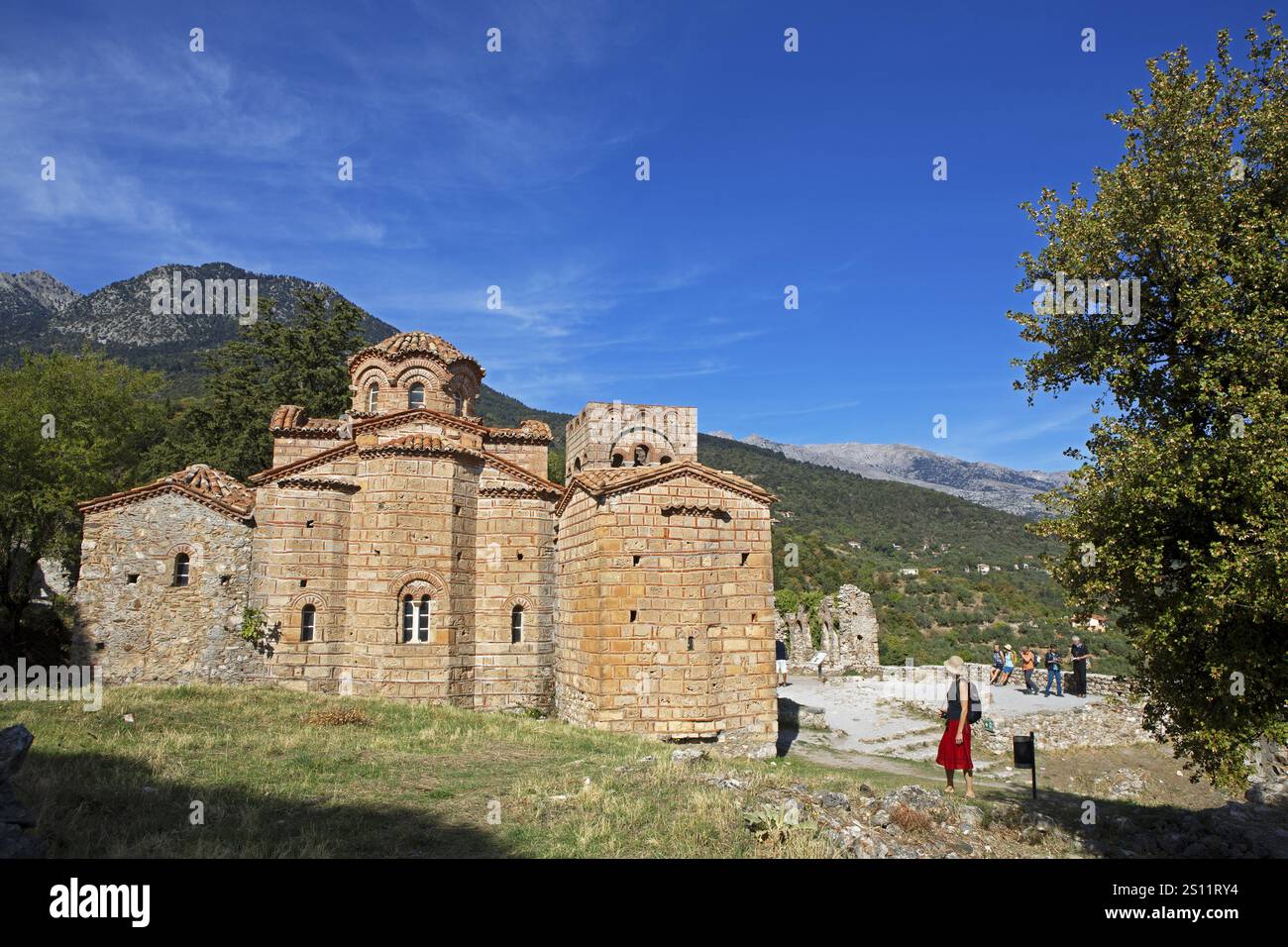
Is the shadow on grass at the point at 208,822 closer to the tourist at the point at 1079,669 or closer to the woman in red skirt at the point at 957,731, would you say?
the woman in red skirt at the point at 957,731

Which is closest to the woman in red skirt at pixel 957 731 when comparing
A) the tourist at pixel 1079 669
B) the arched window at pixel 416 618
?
the arched window at pixel 416 618

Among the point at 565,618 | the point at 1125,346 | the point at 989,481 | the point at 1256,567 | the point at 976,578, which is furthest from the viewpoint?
the point at 989,481

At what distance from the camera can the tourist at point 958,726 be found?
432 inches

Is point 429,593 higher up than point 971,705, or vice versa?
point 429,593

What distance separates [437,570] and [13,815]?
39.2 ft

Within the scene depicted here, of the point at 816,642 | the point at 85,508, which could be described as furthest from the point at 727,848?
the point at 816,642

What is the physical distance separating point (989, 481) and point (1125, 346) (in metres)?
179

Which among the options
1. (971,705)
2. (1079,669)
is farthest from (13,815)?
(1079,669)

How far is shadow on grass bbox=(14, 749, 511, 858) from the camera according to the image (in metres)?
6.73

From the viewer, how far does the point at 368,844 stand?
7.36 meters

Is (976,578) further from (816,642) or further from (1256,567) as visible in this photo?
(1256,567)

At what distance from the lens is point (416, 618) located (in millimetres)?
17609

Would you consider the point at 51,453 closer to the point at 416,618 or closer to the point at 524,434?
the point at 416,618

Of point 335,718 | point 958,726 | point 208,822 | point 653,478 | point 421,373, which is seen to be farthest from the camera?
point 421,373
